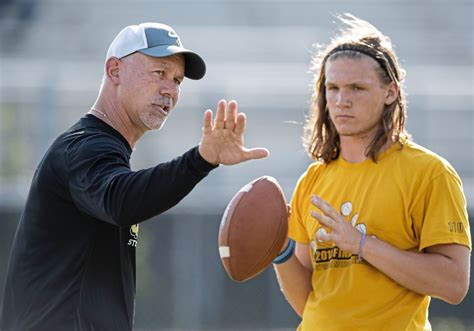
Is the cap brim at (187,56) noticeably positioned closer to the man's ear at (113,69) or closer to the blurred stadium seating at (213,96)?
the man's ear at (113,69)

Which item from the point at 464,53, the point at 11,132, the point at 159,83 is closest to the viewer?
the point at 159,83

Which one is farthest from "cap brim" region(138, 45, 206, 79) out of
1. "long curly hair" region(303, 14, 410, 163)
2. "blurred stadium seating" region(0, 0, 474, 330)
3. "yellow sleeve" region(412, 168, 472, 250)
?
"blurred stadium seating" region(0, 0, 474, 330)

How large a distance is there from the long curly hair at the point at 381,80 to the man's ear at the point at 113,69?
2.40ft

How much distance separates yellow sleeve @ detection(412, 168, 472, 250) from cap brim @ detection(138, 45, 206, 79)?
0.91 metres

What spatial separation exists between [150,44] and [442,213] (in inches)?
44.4

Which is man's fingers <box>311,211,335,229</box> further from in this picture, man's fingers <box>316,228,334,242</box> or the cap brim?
the cap brim

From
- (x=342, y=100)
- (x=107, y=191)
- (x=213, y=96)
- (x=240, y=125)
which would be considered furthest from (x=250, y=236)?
(x=213, y=96)

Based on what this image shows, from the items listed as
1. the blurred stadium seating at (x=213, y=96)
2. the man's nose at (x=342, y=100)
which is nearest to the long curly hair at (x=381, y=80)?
the man's nose at (x=342, y=100)

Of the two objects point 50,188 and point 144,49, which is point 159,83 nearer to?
point 144,49

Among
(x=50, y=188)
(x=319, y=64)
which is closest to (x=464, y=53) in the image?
(x=319, y=64)

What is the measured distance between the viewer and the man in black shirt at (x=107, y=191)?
2414 millimetres

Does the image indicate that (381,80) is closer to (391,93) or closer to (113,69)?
(391,93)

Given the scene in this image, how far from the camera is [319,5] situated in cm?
1302

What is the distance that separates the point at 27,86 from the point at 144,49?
24.5ft
